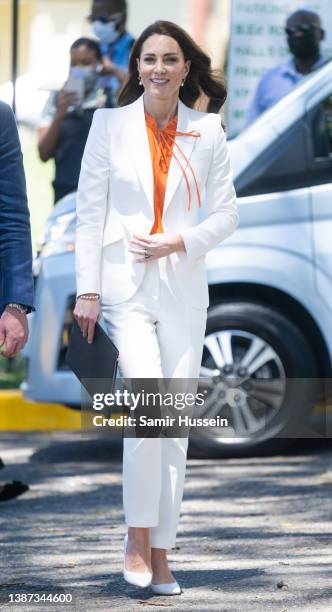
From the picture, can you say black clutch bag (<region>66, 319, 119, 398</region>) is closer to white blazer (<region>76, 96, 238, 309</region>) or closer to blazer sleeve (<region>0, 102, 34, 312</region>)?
white blazer (<region>76, 96, 238, 309</region>)

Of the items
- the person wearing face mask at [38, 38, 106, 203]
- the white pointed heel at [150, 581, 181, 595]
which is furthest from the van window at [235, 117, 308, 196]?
the white pointed heel at [150, 581, 181, 595]

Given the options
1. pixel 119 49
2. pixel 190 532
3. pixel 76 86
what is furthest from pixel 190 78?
pixel 119 49

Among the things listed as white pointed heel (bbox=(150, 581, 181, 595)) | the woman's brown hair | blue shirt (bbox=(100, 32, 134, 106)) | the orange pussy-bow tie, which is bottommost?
white pointed heel (bbox=(150, 581, 181, 595))

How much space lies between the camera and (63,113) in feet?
33.0

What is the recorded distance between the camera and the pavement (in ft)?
17.1

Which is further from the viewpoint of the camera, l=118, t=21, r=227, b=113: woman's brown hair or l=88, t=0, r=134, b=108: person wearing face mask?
l=88, t=0, r=134, b=108: person wearing face mask

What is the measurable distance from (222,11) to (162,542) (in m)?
12.7

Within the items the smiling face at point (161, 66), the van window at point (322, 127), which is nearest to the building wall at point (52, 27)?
the van window at point (322, 127)

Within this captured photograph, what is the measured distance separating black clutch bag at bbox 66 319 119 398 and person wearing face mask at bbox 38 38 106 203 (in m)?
4.65

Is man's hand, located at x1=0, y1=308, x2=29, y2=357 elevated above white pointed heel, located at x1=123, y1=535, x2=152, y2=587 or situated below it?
above

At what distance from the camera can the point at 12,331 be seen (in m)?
4.72

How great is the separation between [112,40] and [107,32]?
7cm

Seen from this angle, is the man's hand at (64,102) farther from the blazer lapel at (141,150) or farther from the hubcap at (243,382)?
the blazer lapel at (141,150)

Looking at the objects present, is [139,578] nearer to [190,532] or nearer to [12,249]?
[12,249]
